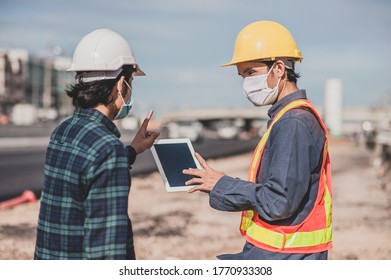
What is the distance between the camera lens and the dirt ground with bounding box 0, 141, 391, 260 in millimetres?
7594

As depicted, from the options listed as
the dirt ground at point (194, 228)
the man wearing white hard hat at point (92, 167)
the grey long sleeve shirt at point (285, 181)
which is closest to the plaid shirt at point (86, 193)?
the man wearing white hard hat at point (92, 167)

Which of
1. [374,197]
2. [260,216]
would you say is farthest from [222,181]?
[374,197]

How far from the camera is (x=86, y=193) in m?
2.47

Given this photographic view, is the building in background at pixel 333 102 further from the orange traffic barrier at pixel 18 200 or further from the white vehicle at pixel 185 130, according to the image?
the orange traffic barrier at pixel 18 200

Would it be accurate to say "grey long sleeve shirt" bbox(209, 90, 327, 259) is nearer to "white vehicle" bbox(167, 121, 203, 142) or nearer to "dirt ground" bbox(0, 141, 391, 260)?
"dirt ground" bbox(0, 141, 391, 260)

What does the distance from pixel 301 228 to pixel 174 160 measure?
747 mm

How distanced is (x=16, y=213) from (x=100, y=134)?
7693mm

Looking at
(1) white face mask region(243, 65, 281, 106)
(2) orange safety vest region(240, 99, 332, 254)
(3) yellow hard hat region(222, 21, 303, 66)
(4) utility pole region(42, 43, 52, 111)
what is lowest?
(4) utility pole region(42, 43, 52, 111)

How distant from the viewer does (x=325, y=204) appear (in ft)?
9.28

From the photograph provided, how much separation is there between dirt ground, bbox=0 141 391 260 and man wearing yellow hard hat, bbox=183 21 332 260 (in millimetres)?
4452

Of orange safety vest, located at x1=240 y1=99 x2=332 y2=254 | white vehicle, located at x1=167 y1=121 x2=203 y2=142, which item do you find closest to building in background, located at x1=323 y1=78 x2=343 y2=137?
white vehicle, located at x1=167 y1=121 x2=203 y2=142

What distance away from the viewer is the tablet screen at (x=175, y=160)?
312 centimetres
